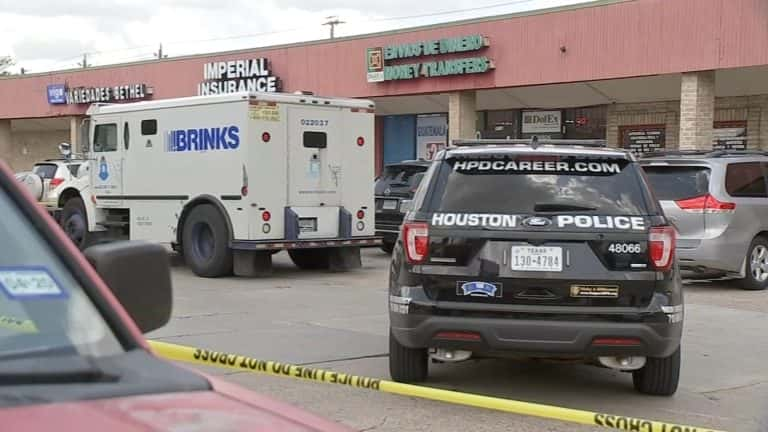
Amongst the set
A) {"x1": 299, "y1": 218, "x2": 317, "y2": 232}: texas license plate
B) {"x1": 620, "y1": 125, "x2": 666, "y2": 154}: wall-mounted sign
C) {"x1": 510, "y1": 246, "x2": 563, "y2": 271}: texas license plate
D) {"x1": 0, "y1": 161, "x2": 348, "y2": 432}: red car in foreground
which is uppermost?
{"x1": 620, "y1": 125, "x2": 666, "y2": 154}: wall-mounted sign

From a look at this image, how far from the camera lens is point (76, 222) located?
1622 centimetres

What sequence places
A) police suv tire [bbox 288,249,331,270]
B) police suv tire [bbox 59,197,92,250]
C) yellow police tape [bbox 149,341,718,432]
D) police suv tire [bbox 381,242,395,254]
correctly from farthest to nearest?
1. police suv tire [bbox 59,197,92,250]
2. police suv tire [bbox 381,242,395,254]
3. police suv tire [bbox 288,249,331,270]
4. yellow police tape [bbox 149,341,718,432]

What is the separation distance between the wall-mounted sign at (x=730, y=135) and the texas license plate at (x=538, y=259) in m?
16.9

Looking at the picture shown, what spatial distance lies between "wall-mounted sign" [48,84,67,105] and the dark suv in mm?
20783

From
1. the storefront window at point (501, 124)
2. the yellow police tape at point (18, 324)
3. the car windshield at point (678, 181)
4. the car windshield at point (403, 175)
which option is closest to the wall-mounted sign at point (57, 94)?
the storefront window at point (501, 124)

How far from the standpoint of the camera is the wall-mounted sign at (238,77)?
26.2 meters

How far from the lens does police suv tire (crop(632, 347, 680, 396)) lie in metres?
6.22

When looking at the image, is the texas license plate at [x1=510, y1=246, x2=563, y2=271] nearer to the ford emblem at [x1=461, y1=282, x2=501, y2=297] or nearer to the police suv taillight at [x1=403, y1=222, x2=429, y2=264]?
the ford emblem at [x1=461, y1=282, x2=501, y2=297]

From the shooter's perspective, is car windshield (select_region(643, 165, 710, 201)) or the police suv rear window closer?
the police suv rear window

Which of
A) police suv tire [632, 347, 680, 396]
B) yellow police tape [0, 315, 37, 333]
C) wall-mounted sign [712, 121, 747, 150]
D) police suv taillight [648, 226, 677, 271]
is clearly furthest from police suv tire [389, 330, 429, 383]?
wall-mounted sign [712, 121, 747, 150]

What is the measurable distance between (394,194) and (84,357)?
1312 centimetres

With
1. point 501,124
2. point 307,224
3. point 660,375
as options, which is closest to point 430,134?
point 501,124

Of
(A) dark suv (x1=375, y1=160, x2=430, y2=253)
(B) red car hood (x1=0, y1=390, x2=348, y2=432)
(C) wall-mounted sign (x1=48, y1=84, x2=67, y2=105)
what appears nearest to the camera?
(B) red car hood (x1=0, y1=390, x2=348, y2=432)

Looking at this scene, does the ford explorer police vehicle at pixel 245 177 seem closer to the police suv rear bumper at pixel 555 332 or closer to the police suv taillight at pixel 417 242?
the police suv taillight at pixel 417 242
